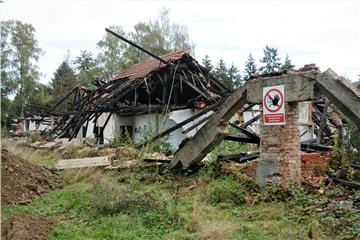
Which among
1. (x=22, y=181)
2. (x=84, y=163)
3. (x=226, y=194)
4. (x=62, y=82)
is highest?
(x=62, y=82)

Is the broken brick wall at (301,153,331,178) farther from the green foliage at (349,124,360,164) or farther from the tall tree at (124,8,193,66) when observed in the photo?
the tall tree at (124,8,193,66)

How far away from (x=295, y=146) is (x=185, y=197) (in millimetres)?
2644

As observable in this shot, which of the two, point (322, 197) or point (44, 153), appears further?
point (44, 153)

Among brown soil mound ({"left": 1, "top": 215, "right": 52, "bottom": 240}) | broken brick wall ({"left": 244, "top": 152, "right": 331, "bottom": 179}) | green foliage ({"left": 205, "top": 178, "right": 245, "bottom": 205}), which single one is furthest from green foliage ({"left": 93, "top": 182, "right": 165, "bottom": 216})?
broken brick wall ({"left": 244, "top": 152, "right": 331, "bottom": 179})

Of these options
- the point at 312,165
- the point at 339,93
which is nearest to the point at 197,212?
the point at 312,165

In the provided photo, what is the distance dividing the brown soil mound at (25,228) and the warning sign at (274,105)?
→ 4.97m

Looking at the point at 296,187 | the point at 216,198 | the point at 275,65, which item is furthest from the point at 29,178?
the point at 275,65

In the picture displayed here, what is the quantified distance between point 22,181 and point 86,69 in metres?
46.1

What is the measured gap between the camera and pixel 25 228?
5793 millimetres

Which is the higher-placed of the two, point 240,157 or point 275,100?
point 275,100

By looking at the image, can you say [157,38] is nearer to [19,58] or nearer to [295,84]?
[19,58]

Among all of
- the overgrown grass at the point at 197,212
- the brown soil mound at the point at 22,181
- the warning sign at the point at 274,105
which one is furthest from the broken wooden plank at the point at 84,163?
the warning sign at the point at 274,105

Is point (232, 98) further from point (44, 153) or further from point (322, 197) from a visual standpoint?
point (44, 153)

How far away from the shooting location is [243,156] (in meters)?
9.98
